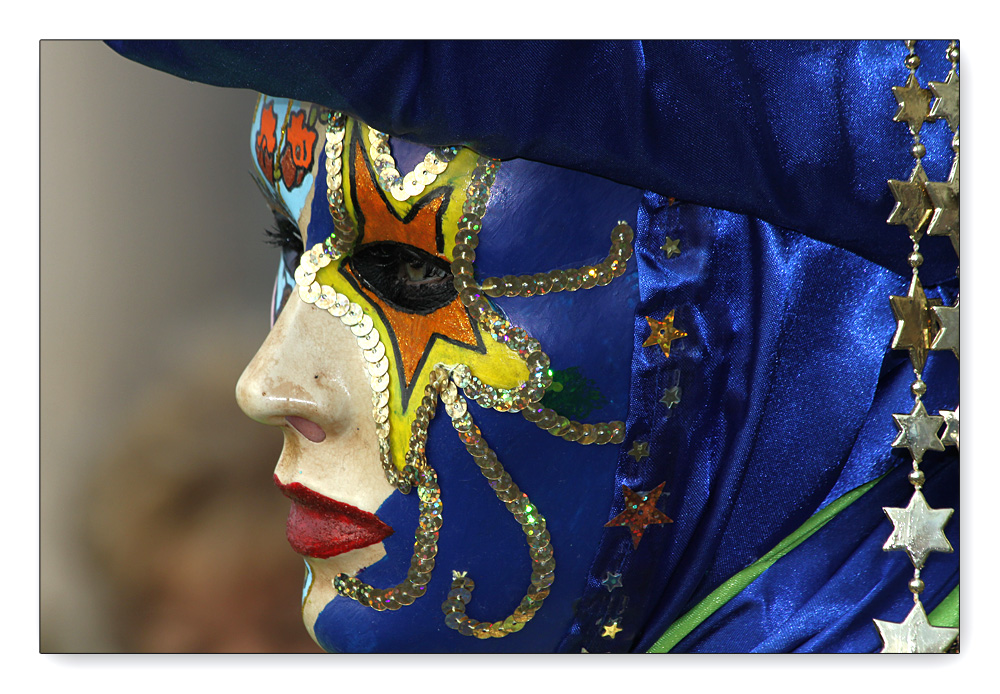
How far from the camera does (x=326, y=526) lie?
1.09 meters

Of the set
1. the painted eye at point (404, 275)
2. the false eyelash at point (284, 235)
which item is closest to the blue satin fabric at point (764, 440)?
the painted eye at point (404, 275)

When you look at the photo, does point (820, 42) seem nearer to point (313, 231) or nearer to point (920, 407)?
point (920, 407)

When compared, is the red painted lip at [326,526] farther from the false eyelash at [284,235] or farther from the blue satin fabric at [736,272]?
the false eyelash at [284,235]

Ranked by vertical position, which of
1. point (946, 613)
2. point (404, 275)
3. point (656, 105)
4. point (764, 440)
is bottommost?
point (946, 613)

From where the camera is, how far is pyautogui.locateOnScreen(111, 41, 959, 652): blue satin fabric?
94 centimetres

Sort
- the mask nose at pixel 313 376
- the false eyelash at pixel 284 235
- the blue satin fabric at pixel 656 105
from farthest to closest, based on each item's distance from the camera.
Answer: the false eyelash at pixel 284 235 → the mask nose at pixel 313 376 → the blue satin fabric at pixel 656 105

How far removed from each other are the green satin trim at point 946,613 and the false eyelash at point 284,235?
0.95 m

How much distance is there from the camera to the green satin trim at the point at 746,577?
3.47ft

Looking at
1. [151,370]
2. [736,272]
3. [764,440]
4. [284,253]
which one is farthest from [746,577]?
[151,370]

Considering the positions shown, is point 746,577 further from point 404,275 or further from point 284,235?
point 284,235

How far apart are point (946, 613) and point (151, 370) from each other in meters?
1.11

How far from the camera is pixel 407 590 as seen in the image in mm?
1060

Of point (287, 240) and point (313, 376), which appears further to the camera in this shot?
point (287, 240)
